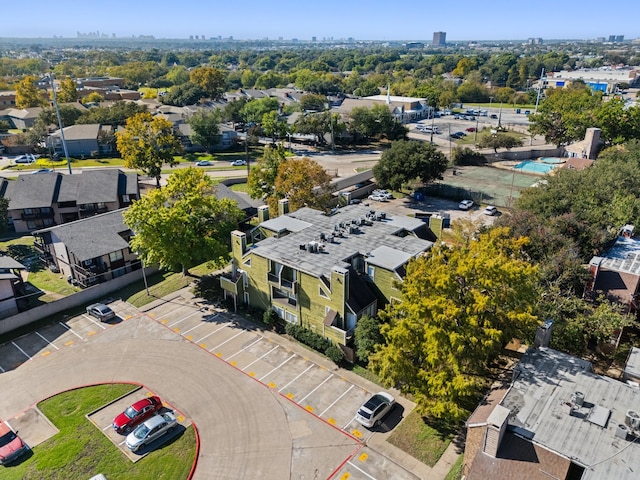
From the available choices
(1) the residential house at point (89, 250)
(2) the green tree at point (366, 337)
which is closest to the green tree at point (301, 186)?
(1) the residential house at point (89, 250)

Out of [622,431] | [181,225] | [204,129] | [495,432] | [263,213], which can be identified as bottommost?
[622,431]

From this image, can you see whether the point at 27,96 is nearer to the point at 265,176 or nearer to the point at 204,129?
the point at 204,129

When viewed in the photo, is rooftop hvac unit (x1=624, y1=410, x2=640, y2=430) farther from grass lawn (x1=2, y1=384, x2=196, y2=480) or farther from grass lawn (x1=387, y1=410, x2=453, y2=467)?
grass lawn (x1=2, y1=384, x2=196, y2=480)

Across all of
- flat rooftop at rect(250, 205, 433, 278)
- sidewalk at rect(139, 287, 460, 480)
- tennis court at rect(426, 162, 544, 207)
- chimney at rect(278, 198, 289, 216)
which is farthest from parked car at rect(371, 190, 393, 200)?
sidewalk at rect(139, 287, 460, 480)

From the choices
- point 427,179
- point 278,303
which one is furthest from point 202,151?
point 278,303

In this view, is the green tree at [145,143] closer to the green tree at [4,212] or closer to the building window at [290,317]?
the green tree at [4,212]

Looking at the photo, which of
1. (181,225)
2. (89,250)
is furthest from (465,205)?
(89,250)

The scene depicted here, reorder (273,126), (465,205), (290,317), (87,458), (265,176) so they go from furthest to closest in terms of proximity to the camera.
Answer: (273,126) → (465,205) → (265,176) → (290,317) → (87,458)

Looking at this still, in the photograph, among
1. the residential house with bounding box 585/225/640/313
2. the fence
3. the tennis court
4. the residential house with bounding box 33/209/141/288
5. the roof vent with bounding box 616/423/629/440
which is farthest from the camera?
the tennis court
